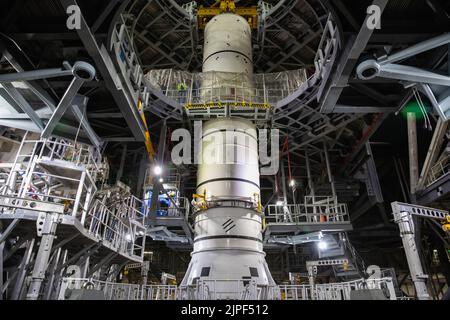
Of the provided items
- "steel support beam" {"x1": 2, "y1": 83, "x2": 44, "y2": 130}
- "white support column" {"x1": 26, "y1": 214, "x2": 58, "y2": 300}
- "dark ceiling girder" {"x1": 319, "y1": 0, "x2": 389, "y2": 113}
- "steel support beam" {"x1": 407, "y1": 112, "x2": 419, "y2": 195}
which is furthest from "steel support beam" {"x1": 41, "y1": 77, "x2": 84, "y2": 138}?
"steel support beam" {"x1": 407, "y1": 112, "x2": 419, "y2": 195}

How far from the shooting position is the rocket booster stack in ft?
36.9

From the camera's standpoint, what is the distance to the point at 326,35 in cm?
970

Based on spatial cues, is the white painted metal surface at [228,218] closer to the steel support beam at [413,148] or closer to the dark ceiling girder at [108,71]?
the dark ceiling girder at [108,71]

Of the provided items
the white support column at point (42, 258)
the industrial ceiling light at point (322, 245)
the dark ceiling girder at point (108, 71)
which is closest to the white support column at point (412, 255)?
the industrial ceiling light at point (322, 245)

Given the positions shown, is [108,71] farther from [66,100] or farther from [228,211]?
[228,211]

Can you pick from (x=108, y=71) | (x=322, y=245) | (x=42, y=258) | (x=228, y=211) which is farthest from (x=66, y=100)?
(x=322, y=245)

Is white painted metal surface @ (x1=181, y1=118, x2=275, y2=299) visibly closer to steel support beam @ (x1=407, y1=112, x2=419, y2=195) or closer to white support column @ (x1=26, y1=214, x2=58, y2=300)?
white support column @ (x1=26, y1=214, x2=58, y2=300)

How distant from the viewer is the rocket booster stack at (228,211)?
11234 mm

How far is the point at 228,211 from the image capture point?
1277 centimetres
